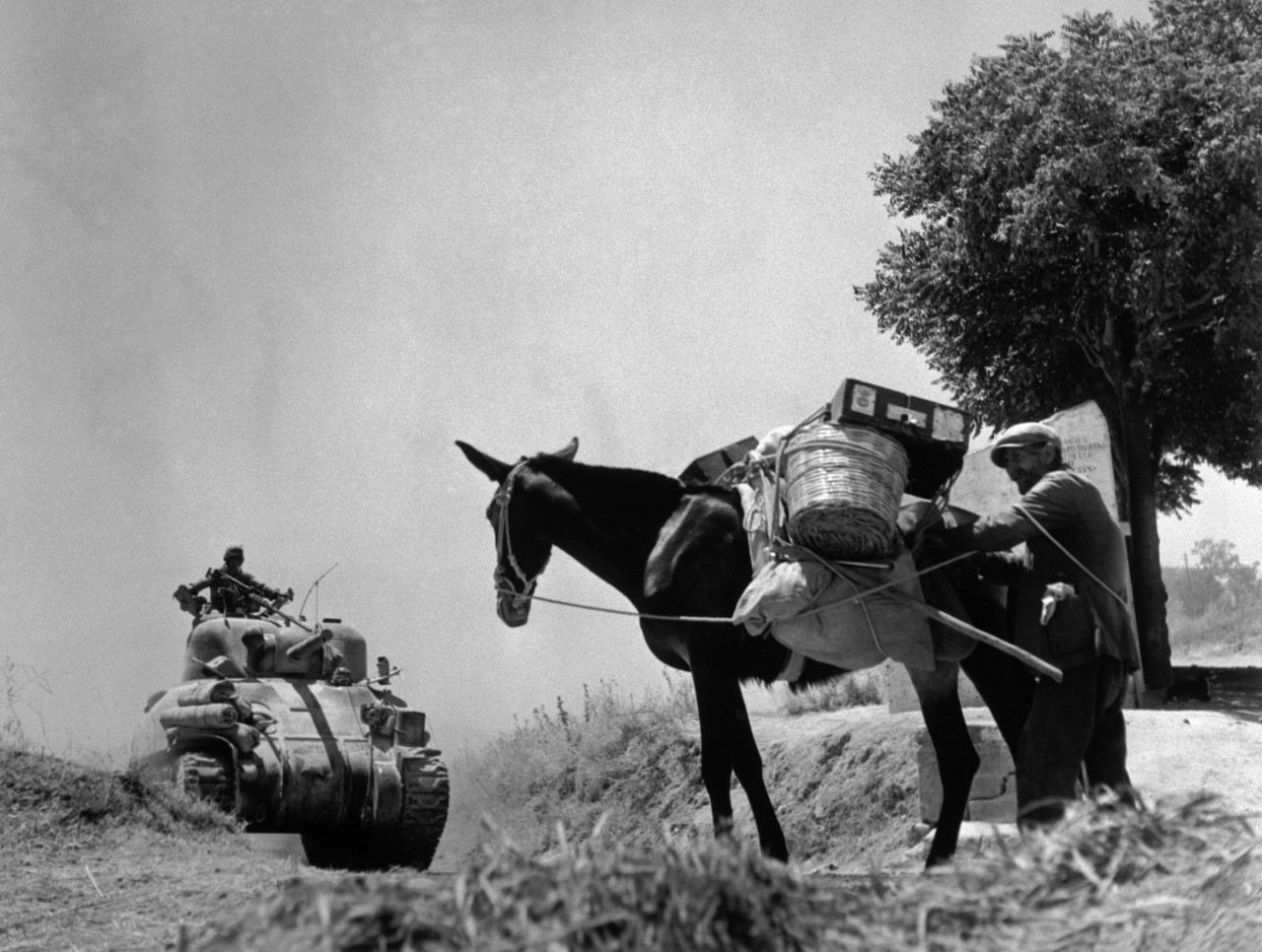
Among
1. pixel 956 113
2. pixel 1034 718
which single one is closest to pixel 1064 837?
pixel 1034 718

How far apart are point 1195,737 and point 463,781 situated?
1085 centimetres

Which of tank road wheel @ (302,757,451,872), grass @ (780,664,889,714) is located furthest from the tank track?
grass @ (780,664,889,714)

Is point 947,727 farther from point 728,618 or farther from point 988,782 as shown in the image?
point 988,782

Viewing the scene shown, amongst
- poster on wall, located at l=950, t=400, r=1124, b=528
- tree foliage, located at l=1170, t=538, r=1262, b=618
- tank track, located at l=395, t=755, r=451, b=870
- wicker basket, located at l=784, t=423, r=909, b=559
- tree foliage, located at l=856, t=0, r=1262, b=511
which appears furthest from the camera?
tree foliage, located at l=1170, t=538, r=1262, b=618

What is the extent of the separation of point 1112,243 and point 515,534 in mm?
13709

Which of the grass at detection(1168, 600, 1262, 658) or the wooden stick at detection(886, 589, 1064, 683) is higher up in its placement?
→ the grass at detection(1168, 600, 1262, 658)

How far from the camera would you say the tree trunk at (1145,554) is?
792 inches

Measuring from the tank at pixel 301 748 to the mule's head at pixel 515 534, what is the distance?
4090 mm

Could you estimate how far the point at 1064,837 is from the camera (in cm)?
304

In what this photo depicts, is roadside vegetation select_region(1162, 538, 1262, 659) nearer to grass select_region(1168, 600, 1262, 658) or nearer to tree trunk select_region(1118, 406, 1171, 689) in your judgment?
grass select_region(1168, 600, 1262, 658)

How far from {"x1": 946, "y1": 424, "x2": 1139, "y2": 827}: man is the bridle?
10.6ft

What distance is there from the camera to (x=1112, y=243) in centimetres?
2062

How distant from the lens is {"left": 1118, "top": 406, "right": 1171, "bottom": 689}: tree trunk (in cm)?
2012

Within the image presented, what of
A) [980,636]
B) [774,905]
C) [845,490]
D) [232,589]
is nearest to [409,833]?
[232,589]
